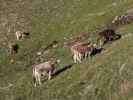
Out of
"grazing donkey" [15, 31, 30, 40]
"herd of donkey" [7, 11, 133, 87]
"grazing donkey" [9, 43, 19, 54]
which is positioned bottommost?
"grazing donkey" [9, 43, 19, 54]

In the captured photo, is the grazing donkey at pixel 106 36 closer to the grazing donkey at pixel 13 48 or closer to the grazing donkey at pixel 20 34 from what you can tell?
the grazing donkey at pixel 13 48

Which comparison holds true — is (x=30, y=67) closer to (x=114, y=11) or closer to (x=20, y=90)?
(x=20, y=90)

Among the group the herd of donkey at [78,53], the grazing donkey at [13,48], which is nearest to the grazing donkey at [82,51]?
the herd of donkey at [78,53]

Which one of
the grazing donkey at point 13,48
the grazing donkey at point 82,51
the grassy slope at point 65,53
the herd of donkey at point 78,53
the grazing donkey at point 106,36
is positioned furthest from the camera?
the grazing donkey at point 13,48

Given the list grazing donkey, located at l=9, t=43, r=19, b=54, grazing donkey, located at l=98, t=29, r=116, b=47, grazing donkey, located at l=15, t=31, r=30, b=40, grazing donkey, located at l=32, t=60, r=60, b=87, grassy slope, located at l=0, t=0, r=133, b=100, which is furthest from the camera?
grazing donkey, located at l=15, t=31, r=30, b=40

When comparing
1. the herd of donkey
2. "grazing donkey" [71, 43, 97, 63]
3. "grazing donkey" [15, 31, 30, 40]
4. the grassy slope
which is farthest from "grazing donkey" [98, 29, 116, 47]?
"grazing donkey" [15, 31, 30, 40]

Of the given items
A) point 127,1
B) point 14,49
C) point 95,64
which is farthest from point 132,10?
point 95,64

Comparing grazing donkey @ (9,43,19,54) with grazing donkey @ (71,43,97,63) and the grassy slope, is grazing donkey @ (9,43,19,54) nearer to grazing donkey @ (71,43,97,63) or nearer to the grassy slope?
the grassy slope

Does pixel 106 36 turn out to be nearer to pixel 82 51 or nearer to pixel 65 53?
pixel 65 53

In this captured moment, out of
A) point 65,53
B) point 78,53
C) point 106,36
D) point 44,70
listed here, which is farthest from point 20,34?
point 44,70
